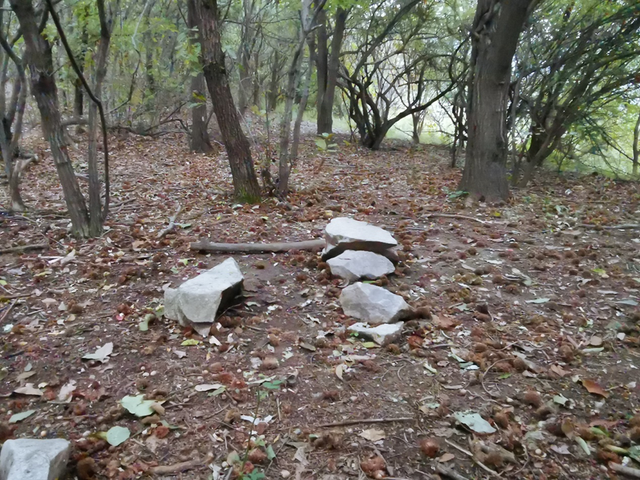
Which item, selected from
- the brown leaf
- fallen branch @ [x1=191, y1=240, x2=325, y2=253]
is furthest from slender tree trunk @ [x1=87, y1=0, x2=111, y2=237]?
the brown leaf

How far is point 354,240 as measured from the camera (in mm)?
3227

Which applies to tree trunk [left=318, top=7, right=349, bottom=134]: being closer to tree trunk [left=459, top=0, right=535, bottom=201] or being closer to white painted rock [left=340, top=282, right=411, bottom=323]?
tree trunk [left=459, top=0, right=535, bottom=201]

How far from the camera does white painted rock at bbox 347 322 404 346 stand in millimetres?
2357

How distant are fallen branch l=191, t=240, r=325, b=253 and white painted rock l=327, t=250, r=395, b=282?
1.60 ft

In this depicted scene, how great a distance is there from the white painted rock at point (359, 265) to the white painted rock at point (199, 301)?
80 cm

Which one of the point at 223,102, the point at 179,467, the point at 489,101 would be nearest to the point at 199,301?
the point at 179,467

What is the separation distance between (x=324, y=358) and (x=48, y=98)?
3007mm

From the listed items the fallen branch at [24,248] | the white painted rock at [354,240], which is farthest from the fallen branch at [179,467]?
the fallen branch at [24,248]

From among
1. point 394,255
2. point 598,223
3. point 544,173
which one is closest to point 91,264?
point 394,255

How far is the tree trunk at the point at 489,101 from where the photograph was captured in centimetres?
477

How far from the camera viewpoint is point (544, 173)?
7953 millimetres

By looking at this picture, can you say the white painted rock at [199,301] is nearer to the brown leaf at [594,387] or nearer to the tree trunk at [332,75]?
the brown leaf at [594,387]

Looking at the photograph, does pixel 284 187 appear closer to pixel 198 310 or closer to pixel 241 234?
pixel 241 234

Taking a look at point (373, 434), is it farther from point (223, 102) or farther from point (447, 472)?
point (223, 102)
